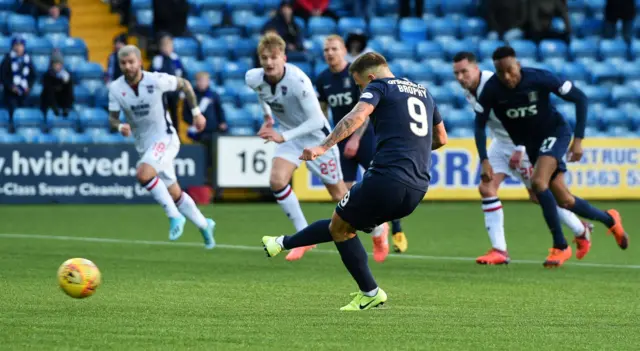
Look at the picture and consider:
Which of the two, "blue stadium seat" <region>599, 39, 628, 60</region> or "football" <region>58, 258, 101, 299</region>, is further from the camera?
"blue stadium seat" <region>599, 39, 628, 60</region>

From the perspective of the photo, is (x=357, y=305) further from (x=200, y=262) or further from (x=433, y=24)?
(x=433, y=24)

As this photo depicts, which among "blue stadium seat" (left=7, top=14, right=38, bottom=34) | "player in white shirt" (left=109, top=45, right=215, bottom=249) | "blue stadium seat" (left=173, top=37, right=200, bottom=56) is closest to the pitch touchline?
"player in white shirt" (left=109, top=45, right=215, bottom=249)

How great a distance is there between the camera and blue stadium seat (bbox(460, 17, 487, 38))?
88.9ft

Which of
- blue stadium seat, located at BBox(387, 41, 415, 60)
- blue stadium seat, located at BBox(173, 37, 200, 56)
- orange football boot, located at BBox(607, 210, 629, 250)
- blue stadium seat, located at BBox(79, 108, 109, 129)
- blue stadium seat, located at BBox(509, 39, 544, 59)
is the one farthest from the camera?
blue stadium seat, located at BBox(509, 39, 544, 59)

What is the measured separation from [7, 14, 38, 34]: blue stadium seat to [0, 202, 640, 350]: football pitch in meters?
7.99

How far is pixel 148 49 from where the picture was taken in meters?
24.0

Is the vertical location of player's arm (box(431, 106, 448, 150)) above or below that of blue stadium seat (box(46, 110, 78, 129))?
above

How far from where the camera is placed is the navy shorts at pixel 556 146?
1256cm

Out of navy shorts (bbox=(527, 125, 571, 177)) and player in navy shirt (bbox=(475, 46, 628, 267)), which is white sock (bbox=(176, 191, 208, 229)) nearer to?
player in navy shirt (bbox=(475, 46, 628, 267))

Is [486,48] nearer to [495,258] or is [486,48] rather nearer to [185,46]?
[185,46]

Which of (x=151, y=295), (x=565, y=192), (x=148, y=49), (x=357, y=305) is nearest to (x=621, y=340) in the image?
(x=357, y=305)

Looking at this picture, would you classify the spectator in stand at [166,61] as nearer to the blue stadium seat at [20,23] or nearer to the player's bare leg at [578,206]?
the blue stadium seat at [20,23]

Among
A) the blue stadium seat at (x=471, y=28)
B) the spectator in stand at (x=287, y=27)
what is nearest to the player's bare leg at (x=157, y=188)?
the spectator in stand at (x=287, y=27)

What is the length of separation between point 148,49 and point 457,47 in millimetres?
6549
